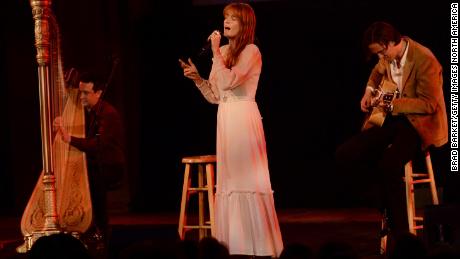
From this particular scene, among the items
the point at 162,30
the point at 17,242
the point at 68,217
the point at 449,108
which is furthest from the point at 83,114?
the point at 449,108

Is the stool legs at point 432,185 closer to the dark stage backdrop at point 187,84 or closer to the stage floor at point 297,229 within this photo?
the stage floor at point 297,229

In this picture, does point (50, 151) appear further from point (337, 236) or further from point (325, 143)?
point (325, 143)

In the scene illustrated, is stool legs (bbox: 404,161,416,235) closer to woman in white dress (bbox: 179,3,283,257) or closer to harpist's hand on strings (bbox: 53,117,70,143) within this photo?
woman in white dress (bbox: 179,3,283,257)

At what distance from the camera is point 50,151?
5102 millimetres

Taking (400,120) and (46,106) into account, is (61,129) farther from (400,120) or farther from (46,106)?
(400,120)

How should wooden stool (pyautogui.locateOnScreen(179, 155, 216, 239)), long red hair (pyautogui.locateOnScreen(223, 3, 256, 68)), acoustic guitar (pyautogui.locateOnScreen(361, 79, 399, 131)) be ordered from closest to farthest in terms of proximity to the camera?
long red hair (pyautogui.locateOnScreen(223, 3, 256, 68)) → acoustic guitar (pyautogui.locateOnScreen(361, 79, 399, 131)) → wooden stool (pyautogui.locateOnScreen(179, 155, 216, 239))

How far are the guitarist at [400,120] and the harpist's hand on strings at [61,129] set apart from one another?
187 cm

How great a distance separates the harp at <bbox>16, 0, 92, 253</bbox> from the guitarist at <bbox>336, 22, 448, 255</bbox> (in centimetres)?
187

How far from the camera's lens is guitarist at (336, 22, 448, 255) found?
17.0ft

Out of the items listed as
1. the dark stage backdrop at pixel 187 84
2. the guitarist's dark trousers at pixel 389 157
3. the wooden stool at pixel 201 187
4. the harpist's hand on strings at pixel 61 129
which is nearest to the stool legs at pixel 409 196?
the guitarist's dark trousers at pixel 389 157

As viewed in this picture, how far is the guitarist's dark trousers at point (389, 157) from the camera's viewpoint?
5.19m

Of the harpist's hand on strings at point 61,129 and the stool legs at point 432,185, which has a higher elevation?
the harpist's hand on strings at point 61,129

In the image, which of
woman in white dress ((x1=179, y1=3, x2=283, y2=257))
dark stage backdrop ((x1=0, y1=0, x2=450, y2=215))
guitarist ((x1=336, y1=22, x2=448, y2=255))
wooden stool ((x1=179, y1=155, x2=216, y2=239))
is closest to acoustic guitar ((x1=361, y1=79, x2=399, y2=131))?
guitarist ((x1=336, y1=22, x2=448, y2=255))

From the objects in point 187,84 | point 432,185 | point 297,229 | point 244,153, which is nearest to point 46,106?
point 244,153
